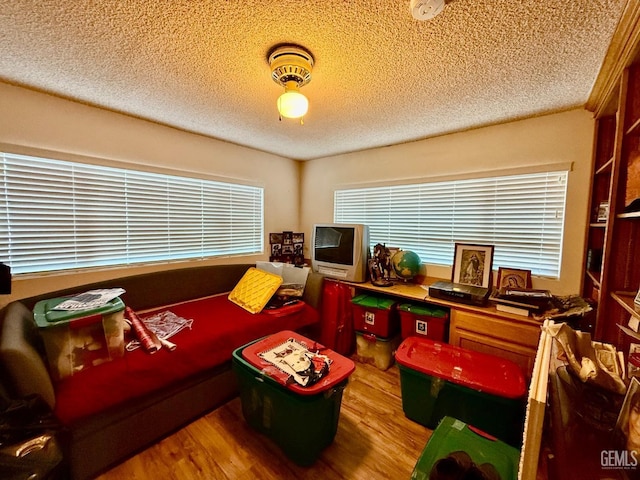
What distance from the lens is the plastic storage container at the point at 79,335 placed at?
4.30 ft

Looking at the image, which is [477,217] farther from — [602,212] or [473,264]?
[602,212]

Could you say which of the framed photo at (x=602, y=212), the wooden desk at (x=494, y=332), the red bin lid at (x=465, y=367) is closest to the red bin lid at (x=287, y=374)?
the red bin lid at (x=465, y=367)

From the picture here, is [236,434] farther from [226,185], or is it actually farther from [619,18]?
[619,18]

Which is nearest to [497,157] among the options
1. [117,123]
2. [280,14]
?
[280,14]

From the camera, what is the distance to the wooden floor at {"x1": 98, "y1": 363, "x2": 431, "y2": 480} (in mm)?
1408

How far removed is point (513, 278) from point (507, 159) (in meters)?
1.04

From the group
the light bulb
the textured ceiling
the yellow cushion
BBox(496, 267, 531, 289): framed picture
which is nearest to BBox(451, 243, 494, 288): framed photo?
BBox(496, 267, 531, 289): framed picture

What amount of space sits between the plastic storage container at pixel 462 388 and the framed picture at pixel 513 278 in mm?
810

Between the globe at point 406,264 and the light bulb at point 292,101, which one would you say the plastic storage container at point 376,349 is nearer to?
the globe at point 406,264

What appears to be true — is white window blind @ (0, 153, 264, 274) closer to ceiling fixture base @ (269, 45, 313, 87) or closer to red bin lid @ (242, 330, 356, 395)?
red bin lid @ (242, 330, 356, 395)

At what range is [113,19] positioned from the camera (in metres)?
1.12

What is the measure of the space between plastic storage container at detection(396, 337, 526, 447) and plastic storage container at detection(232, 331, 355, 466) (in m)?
0.55

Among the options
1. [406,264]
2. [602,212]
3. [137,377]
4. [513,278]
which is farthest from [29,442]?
[602,212]

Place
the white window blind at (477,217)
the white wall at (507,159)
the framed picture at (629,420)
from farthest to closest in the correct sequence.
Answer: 1. the white window blind at (477,217)
2. the white wall at (507,159)
3. the framed picture at (629,420)
